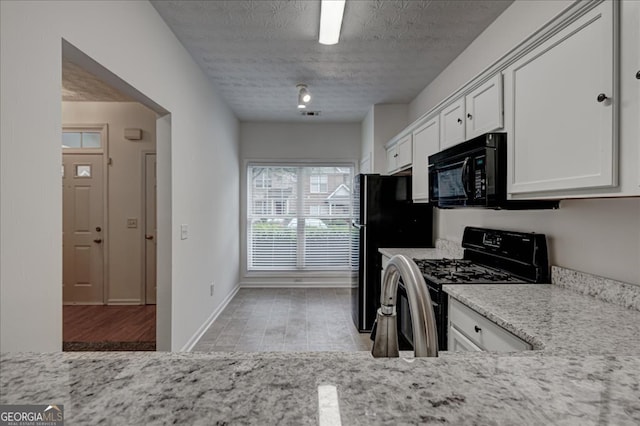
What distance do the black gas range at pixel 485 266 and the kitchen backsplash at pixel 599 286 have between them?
0.30ft

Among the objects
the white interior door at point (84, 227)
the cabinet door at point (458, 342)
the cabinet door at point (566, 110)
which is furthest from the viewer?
the white interior door at point (84, 227)

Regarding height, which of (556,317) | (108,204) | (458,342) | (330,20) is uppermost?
(330,20)

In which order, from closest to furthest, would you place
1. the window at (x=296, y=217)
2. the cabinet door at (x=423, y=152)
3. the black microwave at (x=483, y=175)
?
the black microwave at (x=483, y=175) → the cabinet door at (x=423, y=152) → the window at (x=296, y=217)

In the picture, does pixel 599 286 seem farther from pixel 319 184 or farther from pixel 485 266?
pixel 319 184

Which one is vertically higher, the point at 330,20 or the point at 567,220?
the point at 330,20

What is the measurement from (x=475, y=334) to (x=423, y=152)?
77.5 inches

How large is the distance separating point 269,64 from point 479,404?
3393mm

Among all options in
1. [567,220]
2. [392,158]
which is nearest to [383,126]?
[392,158]

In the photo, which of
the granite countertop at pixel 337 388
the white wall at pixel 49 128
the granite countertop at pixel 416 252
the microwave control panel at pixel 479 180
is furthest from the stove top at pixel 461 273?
the white wall at pixel 49 128

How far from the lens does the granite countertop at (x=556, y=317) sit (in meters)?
1.14

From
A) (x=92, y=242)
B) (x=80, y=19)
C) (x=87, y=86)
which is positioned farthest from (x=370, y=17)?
(x=92, y=242)

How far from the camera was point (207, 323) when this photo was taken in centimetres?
378

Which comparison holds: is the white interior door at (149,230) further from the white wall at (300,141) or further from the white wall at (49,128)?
the white wall at (49,128)

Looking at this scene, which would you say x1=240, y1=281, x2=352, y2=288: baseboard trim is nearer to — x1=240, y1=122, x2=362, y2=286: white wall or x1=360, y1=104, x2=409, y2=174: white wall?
x1=240, y1=122, x2=362, y2=286: white wall
